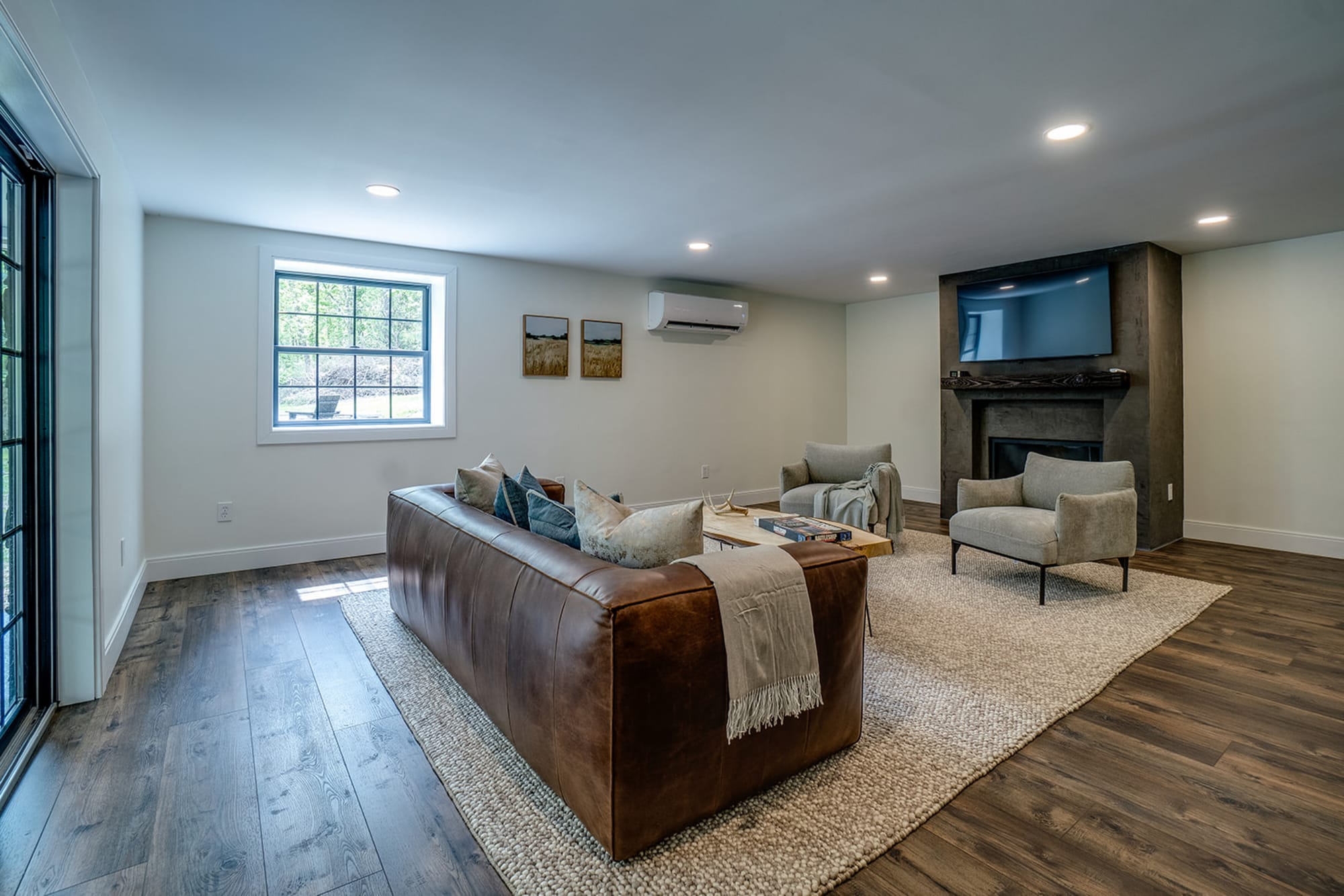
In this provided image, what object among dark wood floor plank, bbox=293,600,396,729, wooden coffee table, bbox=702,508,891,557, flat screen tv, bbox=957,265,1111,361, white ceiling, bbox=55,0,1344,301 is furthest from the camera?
flat screen tv, bbox=957,265,1111,361

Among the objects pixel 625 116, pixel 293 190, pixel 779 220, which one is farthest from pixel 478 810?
pixel 779 220

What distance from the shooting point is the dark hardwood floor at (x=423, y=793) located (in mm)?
1457

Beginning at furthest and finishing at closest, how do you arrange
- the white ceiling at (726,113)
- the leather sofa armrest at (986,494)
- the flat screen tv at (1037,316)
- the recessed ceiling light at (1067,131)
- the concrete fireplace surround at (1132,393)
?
the flat screen tv at (1037,316), the concrete fireplace surround at (1132,393), the leather sofa armrest at (986,494), the recessed ceiling light at (1067,131), the white ceiling at (726,113)

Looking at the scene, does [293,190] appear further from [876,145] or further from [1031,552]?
[1031,552]

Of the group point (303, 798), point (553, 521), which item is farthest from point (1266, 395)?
point (303, 798)

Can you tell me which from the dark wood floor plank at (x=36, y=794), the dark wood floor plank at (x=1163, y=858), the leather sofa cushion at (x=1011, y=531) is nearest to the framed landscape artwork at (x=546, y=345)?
the leather sofa cushion at (x=1011, y=531)

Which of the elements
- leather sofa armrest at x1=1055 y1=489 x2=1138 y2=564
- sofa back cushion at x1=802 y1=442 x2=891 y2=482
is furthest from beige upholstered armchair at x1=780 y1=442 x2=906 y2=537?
leather sofa armrest at x1=1055 y1=489 x2=1138 y2=564

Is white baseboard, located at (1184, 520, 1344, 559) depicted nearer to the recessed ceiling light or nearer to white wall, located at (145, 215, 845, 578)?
white wall, located at (145, 215, 845, 578)

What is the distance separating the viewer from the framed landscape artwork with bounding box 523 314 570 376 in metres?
5.11

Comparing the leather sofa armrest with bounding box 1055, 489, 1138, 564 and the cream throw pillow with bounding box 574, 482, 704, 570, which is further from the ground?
the cream throw pillow with bounding box 574, 482, 704, 570

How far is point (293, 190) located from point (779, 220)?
2.75m

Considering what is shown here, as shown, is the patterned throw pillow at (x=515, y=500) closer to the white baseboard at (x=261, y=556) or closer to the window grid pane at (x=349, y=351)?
the white baseboard at (x=261, y=556)

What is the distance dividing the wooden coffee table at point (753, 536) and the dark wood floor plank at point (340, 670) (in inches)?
62.7

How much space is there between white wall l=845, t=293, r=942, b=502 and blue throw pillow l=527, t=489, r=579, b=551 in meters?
5.40
